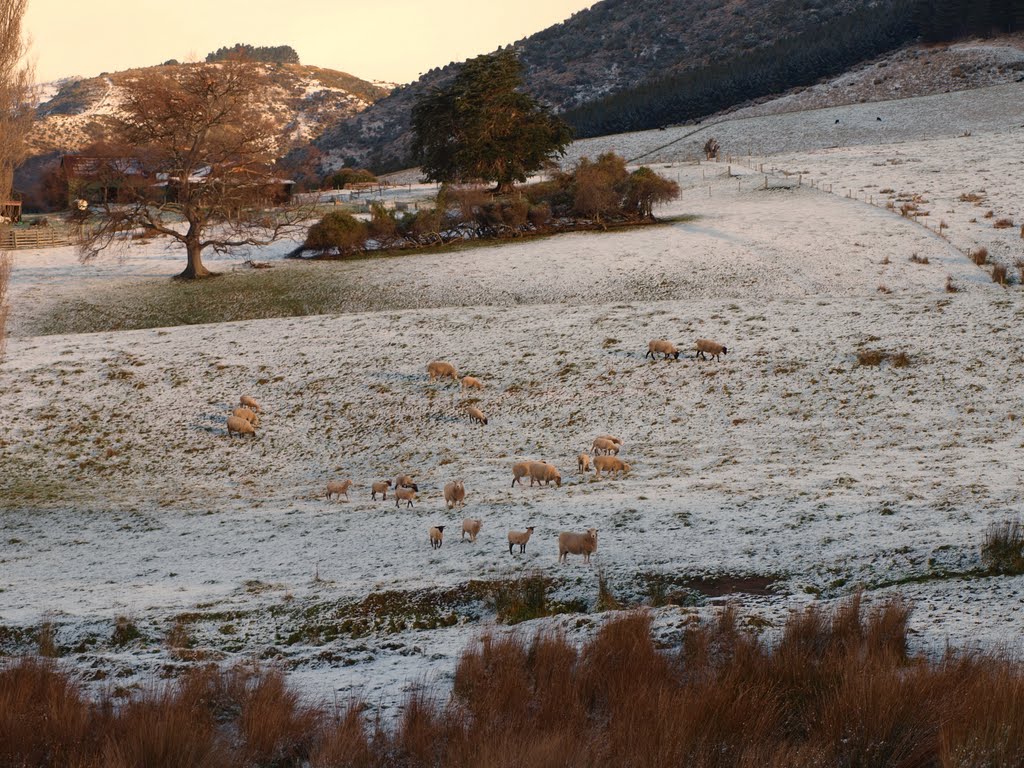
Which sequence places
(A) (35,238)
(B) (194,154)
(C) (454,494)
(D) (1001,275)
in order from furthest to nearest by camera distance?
(A) (35,238)
(B) (194,154)
(D) (1001,275)
(C) (454,494)

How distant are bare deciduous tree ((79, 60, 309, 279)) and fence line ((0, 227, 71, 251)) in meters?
12.3

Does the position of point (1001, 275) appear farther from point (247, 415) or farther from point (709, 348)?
point (247, 415)

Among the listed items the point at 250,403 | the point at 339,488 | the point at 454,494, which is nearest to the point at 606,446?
the point at 454,494

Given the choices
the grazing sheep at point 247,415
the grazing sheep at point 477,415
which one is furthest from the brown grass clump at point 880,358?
the grazing sheep at point 247,415

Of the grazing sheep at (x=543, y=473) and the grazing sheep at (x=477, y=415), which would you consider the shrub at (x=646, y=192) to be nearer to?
the grazing sheep at (x=477, y=415)

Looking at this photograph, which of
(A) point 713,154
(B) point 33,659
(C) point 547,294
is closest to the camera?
(B) point 33,659

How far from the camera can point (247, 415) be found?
26031 mm

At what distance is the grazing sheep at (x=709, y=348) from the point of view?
27.9 metres

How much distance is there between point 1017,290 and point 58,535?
104ft

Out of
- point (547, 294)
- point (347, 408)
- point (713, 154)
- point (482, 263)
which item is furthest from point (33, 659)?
point (713, 154)

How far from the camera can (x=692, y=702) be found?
7457 millimetres

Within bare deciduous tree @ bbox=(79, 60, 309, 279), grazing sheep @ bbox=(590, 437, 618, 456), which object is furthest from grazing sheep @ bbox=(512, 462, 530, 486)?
bare deciduous tree @ bbox=(79, 60, 309, 279)

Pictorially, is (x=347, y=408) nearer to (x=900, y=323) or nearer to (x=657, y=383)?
(x=657, y=383)

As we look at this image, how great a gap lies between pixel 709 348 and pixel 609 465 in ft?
30.1
